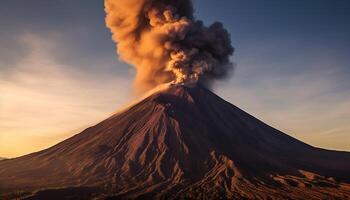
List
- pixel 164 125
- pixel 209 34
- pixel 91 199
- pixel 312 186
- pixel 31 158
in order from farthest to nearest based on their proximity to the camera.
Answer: pixel 209 34, pixel 31 158, pixel 164 125, pixel 312 186, pixel 91 199

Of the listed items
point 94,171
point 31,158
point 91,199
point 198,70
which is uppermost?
point 198,70

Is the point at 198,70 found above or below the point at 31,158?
above

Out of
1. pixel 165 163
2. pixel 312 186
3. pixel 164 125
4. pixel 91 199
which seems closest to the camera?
pixel 91 199

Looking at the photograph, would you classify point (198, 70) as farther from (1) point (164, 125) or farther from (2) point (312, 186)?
(2) point (312, 186)

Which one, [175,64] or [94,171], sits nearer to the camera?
[94,171]

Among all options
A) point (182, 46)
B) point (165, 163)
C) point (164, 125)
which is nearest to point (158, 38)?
point (182, 46)

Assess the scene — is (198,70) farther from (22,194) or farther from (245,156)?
(22,194)
